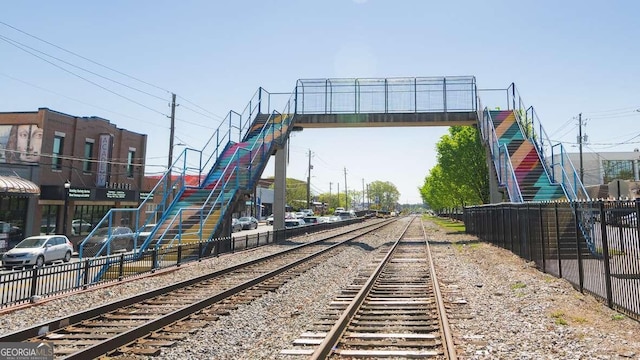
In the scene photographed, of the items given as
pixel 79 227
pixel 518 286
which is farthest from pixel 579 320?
pixel 79 227

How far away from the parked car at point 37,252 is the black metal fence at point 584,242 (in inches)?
813

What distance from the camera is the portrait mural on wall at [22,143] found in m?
28.8

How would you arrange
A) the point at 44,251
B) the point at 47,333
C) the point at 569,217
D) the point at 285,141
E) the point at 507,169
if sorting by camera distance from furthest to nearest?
1. the point at 285,141
2. the point at 507,169
3. the point at 44,251
4. the point at 569,217
5. the point at 47,333

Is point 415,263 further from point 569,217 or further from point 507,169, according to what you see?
point 507,169

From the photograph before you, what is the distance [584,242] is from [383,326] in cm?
1066

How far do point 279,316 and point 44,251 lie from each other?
55.0 feet

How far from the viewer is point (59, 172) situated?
30.2 metres

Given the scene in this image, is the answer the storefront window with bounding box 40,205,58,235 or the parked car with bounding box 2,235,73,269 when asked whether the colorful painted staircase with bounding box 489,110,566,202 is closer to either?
the parked car with bounding box 2,235,73,269

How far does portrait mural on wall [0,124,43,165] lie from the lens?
1132 inches

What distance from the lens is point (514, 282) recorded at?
12.2 meters

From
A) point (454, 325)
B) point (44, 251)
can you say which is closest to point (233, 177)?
point (44, 251)

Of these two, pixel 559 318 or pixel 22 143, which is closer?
pixel 559 318

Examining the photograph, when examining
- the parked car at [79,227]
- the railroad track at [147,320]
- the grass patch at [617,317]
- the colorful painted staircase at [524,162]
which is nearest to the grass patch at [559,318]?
the grass patch at [617,317]

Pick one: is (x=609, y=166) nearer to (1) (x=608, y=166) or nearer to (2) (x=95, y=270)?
(1) (x=608, y=166)
